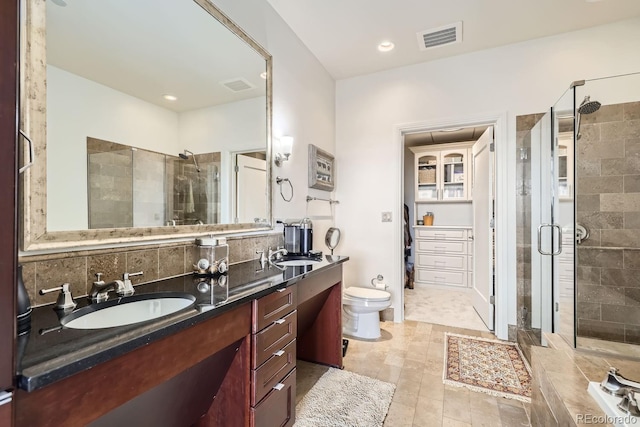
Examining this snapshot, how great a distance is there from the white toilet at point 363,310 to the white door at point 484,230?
1.03m

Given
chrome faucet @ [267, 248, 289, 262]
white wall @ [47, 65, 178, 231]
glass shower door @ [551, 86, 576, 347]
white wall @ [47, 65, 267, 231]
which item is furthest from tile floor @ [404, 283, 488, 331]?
white wall @ [47, 65, 178, 231]

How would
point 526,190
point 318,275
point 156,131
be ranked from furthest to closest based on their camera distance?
1. point 526,190
2. point 318,275
3. point 156,131

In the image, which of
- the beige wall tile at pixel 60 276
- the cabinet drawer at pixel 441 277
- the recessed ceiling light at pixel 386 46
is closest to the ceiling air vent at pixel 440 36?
the recessed ceiling light at pixel 386 46

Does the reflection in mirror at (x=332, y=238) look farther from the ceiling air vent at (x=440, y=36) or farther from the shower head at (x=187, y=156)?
the ceiling air vent at (x=440, y=36)

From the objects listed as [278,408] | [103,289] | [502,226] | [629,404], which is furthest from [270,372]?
[502,226]

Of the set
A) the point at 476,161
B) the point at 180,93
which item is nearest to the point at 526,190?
the point at 476,161

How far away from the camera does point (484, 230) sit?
306cm

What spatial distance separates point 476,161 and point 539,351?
2.37 meters

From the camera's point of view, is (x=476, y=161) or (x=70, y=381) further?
(x=476, y=161)

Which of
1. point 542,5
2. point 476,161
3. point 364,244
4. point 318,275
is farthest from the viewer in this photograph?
point 476,161

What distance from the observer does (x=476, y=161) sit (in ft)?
11.5

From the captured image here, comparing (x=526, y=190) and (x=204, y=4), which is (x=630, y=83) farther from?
(x=204, y=4)

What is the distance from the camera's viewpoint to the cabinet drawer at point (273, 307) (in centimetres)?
121

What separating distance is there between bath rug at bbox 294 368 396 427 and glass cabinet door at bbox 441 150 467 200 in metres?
3.40
